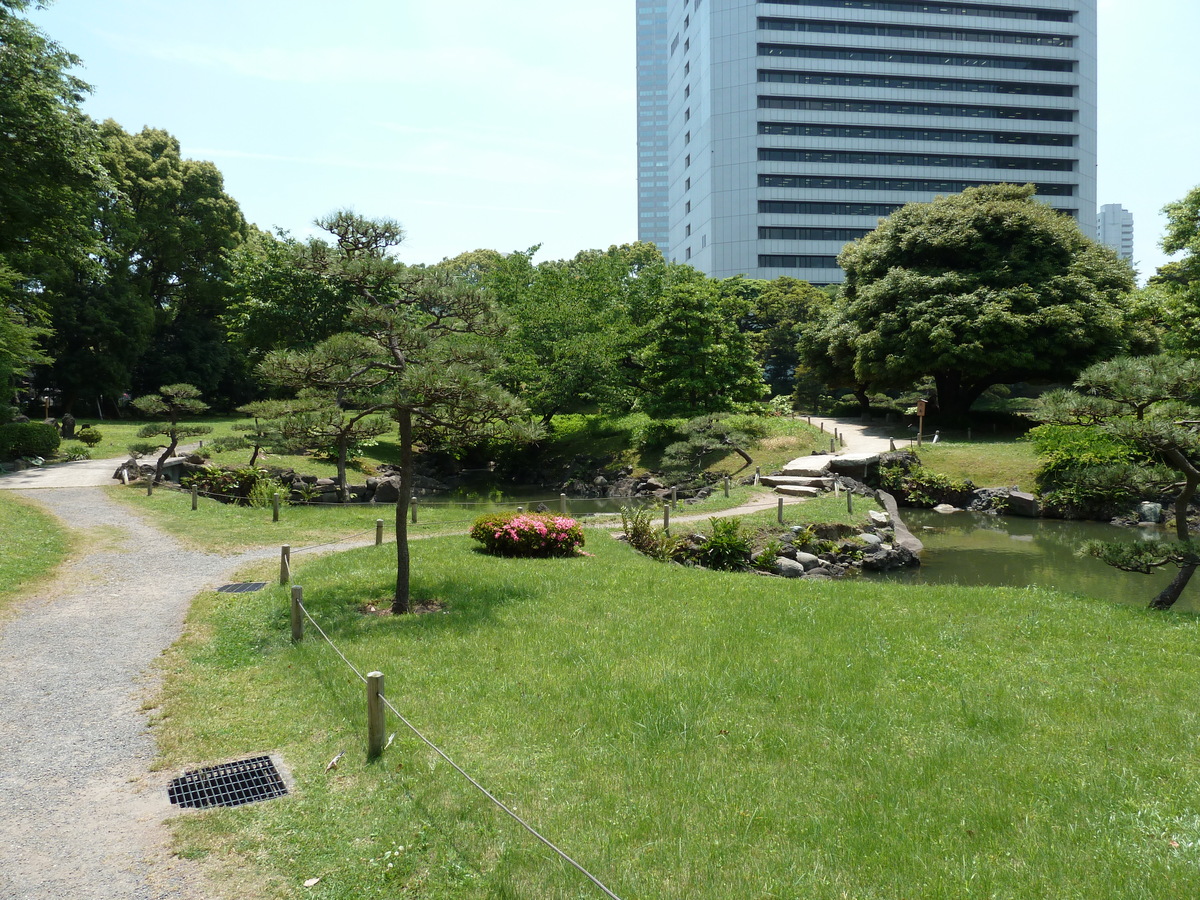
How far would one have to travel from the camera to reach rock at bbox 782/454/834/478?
23.7m

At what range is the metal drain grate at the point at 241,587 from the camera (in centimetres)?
1145

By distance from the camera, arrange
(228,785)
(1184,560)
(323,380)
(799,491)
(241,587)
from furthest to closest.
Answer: (799,491)
(241,587)
(1184,560)
(323,380)
(228,785)

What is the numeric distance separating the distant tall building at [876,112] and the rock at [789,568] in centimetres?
5892

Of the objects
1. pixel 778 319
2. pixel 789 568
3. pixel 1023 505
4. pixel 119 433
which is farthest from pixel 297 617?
pixel 778 319

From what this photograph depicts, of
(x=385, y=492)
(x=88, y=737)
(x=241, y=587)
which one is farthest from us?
(x=385, y=492)

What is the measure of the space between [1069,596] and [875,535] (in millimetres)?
6048

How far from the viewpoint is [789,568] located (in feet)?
49.8

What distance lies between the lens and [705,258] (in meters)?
73.8

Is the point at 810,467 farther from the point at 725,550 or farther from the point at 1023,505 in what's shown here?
the point at 725,550

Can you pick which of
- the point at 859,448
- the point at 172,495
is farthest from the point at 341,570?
the point at 859,448

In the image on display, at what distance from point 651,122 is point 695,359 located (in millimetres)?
166636

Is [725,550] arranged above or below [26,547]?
below

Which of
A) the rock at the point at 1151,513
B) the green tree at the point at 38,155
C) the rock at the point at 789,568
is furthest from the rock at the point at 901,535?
the green tree at the point at 38,155

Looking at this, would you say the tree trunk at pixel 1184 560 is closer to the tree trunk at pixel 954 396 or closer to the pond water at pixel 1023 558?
the pond water at pixel 1023 558
